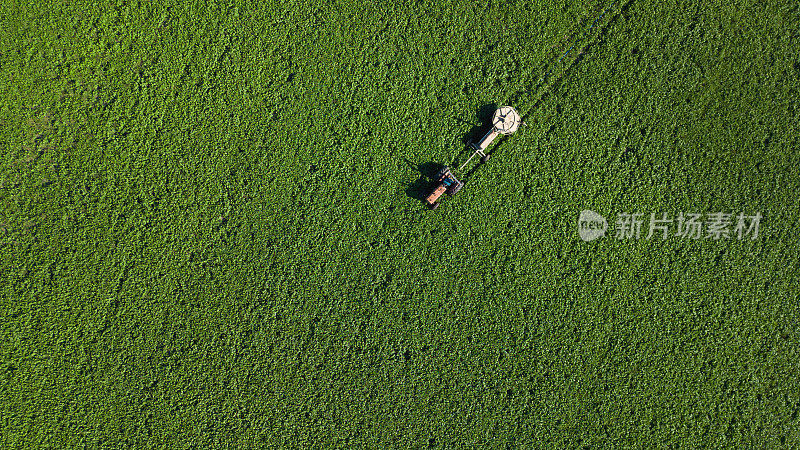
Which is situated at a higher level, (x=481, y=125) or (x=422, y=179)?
(x=481, y=125)

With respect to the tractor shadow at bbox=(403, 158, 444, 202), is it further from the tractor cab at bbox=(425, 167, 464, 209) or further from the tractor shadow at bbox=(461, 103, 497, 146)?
the tractor shadow at bbox=(461, 103, 497, 146)

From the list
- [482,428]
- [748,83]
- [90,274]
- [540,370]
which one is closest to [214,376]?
[90,274]

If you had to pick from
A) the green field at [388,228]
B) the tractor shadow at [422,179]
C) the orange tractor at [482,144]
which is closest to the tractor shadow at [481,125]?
the green field at [388,228]

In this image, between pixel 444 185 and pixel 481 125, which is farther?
pixel 481 125

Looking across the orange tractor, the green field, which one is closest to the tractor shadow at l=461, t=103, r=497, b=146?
the green field

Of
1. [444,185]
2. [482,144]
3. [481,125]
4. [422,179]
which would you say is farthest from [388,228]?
[481,125]

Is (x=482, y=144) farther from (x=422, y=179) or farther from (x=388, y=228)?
(x=388, y=228)
